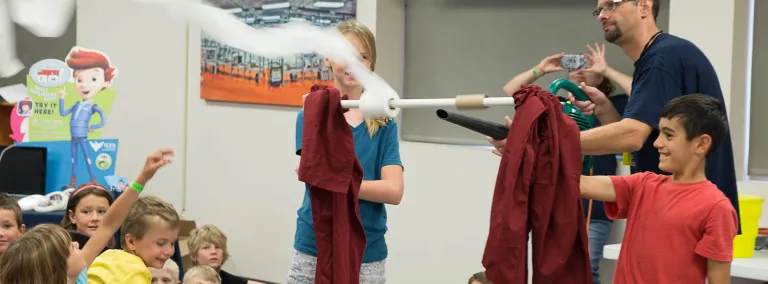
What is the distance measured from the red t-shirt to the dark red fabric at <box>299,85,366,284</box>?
A: 0.74 metres

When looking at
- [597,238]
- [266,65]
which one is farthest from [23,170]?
[597,238]

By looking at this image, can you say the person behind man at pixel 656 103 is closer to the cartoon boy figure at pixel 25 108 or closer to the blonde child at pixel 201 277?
the blonde child at pixel 201 277

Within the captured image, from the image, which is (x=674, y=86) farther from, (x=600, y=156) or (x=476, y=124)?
(x=600, y=156)

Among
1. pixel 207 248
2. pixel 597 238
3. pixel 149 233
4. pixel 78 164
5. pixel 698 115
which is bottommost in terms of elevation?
pixel 207 248

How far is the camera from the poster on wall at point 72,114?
6047 mm

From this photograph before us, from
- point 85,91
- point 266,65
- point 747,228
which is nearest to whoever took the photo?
point 747,228

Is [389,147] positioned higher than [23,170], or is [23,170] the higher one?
[389,147]

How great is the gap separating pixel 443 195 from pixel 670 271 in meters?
3.20

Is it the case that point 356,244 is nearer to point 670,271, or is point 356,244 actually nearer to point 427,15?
point 670,271

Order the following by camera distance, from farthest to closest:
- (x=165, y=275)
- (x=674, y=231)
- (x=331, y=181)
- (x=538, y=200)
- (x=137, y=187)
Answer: (x=165, y=275), (x=137, y=187), (x=674, y=231), (x=331, y=181), (x=538, y=200)

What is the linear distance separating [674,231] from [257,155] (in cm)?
438

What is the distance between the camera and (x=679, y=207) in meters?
2.71

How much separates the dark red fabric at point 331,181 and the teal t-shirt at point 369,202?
181 millimetres

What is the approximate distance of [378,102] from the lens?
2461 millimetres
